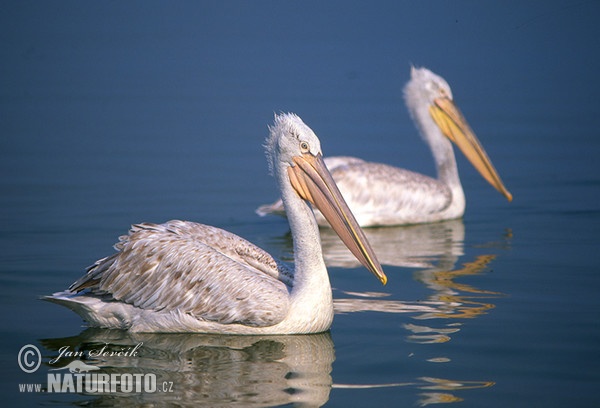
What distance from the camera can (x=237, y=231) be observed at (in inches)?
359

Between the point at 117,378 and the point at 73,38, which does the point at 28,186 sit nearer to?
the point at 117,378

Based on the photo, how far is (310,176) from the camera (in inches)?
246

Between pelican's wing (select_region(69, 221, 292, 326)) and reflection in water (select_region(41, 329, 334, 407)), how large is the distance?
16 cm

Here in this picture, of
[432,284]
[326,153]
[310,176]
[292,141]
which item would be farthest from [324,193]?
[326,153]

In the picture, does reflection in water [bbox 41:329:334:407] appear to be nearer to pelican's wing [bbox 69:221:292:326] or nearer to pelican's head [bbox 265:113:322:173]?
pelican's wing [bbox 69:221:292:326]

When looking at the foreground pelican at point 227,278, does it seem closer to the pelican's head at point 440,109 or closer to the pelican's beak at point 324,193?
the pelican's beak at point 324,193

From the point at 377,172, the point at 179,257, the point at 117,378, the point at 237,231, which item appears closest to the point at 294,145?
the point at 179,257

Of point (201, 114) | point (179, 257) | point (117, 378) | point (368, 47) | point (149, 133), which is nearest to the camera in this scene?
point (117, 378)

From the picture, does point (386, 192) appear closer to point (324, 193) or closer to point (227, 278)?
point (324, 193)

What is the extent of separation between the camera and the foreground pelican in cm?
604

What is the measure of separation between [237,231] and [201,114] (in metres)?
6.47
